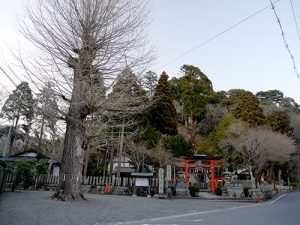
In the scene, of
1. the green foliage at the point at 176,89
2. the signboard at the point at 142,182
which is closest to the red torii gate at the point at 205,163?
the signboard at the point at 142,182

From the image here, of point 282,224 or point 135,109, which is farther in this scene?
point 135,109

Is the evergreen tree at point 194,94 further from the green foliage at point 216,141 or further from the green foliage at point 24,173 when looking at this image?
the green foliage at point 24,173

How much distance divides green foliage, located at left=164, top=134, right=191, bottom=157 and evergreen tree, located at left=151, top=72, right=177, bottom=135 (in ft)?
6.12

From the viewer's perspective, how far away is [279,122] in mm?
31219

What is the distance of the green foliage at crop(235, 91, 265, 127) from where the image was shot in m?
30.0

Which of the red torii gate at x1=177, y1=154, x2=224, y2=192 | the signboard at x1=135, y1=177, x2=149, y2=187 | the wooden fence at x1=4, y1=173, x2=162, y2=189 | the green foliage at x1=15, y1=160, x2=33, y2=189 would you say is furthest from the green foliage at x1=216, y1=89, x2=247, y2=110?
the green foliage at x1=15, y1=160, x2=33, y2=189

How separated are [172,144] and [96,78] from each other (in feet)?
57.5

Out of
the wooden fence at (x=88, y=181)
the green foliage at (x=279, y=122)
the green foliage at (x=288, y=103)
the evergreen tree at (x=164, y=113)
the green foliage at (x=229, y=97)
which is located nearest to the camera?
the wooden fence at (x=88, y=181)

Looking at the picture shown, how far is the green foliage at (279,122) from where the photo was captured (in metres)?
31.0

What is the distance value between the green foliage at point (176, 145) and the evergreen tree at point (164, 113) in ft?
6.12

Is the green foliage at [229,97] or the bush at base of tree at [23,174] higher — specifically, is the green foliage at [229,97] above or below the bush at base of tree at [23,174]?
above

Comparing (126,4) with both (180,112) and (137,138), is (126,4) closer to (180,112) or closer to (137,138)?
(137,138)

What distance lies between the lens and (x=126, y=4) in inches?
387

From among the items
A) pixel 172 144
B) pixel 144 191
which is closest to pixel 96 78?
pixel 144 191
